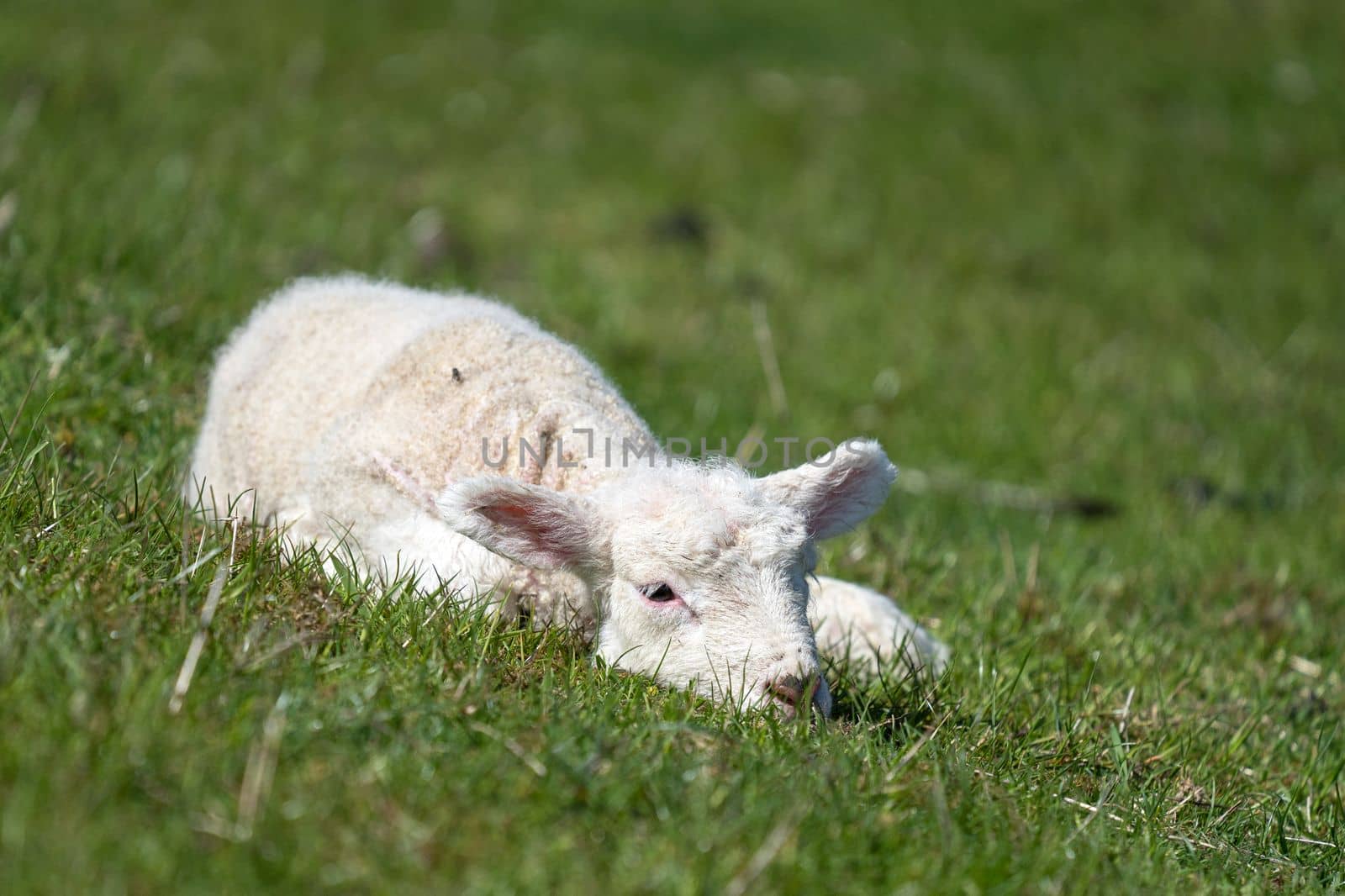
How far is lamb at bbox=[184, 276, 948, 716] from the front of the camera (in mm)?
3904

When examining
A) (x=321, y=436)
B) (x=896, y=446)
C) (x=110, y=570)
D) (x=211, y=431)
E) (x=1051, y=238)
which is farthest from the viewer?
(x=1051, y=238)

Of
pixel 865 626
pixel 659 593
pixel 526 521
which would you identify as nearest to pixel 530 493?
pixel 526 521

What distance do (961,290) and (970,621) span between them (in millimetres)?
6000

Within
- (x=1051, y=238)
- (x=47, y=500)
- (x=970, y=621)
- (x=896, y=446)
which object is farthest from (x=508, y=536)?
(x=1051, y=238)

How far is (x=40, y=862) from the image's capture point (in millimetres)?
2516

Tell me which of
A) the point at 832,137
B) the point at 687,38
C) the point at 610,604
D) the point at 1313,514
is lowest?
the point at 1313,514

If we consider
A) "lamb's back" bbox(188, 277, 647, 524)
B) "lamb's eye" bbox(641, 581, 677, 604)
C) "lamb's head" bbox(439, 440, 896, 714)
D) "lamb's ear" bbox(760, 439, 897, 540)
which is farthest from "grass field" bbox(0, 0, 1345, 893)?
"lamb's ear" bbox(760, 439, 897, 540)

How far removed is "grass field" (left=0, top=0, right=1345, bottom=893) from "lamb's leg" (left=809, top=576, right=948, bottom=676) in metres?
0.26

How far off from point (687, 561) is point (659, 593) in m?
0.16

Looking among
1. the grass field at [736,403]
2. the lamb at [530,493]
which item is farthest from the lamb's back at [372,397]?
the grass field at [736,403]

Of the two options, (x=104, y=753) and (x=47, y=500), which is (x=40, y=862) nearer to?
(x=104, y=753)

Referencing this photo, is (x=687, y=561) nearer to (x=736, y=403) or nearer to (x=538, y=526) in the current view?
(x=538, y=526)

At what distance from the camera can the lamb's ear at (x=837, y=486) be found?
4.25 meters

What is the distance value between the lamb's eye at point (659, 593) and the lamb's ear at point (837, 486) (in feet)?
1.56
